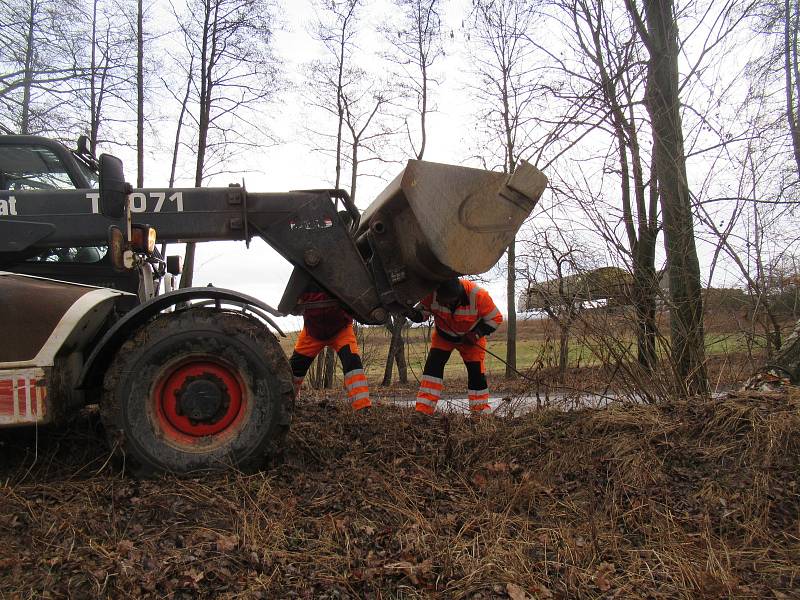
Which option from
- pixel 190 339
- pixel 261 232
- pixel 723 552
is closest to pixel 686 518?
pixel 723 552

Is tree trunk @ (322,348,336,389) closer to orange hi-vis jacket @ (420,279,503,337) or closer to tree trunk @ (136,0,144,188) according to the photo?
tree trunk @ (136,0,144,188)

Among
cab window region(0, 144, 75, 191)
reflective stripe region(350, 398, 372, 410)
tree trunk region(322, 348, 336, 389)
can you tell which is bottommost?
tree trunk region(322, 348, 336, 389)

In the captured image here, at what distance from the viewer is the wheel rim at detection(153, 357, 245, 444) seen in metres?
3.63

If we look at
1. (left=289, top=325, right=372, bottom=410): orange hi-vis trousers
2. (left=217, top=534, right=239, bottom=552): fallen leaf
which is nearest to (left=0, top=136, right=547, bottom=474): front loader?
(left=217, top=534, right=239, bottom=552): fallen leaf

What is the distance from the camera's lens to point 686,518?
10.3ft

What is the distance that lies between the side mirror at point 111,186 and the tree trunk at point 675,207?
4.30m

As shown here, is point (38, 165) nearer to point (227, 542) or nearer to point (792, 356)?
point (227, 542)

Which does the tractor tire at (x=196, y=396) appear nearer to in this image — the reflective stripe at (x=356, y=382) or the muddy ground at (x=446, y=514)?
the muddy ground at (x=446, y=514)

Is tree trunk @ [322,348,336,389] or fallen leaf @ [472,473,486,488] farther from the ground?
fallen leaf @ [472,473,486,488]

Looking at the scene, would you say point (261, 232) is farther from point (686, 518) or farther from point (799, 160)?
point (799, 160)

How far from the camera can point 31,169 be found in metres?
4.61

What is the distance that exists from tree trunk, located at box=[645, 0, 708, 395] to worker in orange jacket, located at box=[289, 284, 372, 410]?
9.28 feet

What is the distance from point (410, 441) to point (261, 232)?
73.3 inches

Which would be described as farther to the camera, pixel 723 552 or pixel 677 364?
pixel 677 364
